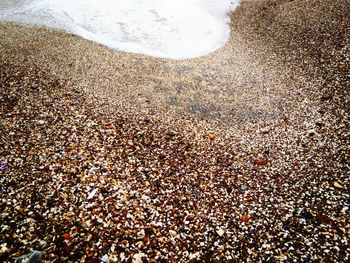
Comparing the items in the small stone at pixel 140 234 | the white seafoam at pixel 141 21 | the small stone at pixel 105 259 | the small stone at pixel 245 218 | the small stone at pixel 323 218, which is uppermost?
the white seafoam at pixel 141 21

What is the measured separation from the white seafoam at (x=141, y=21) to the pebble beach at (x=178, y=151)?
4.59 ft

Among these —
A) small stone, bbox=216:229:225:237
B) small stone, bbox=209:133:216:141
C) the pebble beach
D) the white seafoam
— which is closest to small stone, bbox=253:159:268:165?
the pebble beach

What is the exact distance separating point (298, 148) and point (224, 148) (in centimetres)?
181

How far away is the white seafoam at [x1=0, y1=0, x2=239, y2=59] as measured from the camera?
10805mm

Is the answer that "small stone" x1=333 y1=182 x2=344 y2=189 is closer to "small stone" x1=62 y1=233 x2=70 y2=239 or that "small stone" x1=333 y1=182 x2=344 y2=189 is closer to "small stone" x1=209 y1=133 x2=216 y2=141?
"small stone" x1=209 y1=133 x2=216 y2=141

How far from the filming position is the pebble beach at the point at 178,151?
3848mm

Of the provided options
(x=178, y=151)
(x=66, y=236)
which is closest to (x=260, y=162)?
(x=178, y=151)

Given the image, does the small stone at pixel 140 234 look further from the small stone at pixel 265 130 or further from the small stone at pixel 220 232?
the small stone at pixel 265 130

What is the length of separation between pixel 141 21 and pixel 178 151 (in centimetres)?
1000

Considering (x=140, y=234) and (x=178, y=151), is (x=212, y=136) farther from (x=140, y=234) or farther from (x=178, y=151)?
(x=140, y=234)

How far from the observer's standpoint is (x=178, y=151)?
568cm

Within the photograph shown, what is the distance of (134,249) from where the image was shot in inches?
147

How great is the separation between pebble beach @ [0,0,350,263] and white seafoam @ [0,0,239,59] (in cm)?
140

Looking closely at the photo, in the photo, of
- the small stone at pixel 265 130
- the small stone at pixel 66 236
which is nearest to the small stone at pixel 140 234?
the small stone at pixel 66 236
